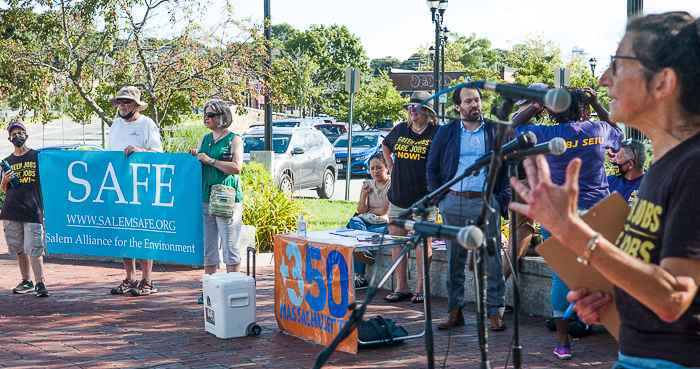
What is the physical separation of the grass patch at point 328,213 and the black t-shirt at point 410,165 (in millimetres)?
3612

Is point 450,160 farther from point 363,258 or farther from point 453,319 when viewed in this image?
point 363,258

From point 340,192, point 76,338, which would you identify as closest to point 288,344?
point 76,338

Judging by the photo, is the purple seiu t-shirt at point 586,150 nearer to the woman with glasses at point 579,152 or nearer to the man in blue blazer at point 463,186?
the woman with glasses at point 579,152

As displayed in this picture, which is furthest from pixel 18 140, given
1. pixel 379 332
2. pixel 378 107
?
pixel 378 107

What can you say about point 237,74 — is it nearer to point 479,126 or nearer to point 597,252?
point 479,126

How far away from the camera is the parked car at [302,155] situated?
53.8ft

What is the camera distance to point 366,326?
5.45 metres

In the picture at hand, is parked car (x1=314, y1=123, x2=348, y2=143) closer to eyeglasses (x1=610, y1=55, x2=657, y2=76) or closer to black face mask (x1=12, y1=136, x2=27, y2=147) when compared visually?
black face mask (x1=12, y1=136, x2=27, y2=147)

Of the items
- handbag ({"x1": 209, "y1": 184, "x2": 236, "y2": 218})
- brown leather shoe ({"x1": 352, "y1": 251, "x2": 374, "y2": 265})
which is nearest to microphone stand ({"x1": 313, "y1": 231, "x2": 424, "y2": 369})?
handbag ({"x1": 209, "y1": 184, "x2": 236, "y2": 218})

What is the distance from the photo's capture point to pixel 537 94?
2.12m

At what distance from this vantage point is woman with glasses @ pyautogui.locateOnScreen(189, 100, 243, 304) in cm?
666

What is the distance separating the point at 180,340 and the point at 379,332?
1.67 metres

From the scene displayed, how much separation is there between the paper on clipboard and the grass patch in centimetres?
813

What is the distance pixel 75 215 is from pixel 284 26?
124 m
